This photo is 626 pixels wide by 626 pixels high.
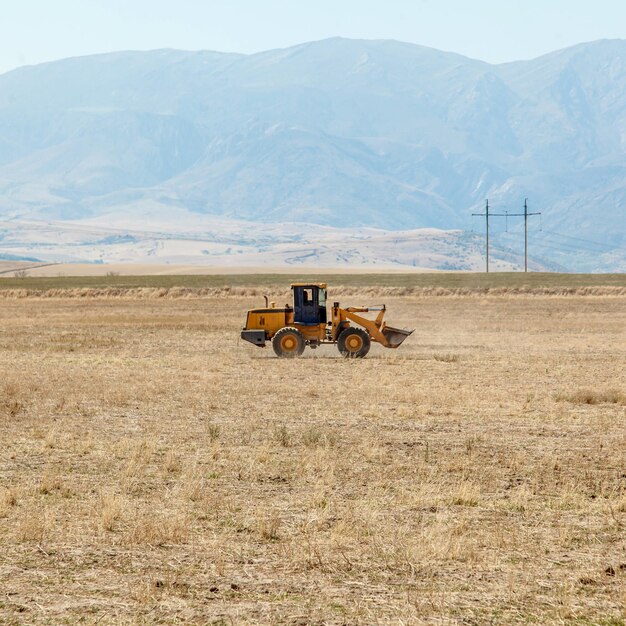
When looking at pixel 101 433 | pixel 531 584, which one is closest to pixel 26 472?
pixel 101 433

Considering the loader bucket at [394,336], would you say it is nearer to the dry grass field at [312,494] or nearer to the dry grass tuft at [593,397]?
the dry grass field at [312,494]

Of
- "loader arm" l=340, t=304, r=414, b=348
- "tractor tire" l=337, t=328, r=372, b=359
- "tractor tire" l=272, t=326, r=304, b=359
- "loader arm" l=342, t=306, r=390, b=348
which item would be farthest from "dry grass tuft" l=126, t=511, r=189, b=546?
"loader arm" l=342, t=306, r=390, b=348

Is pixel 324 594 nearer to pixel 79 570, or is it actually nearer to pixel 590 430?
pixel 79 570

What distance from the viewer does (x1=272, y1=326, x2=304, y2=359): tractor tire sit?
3288 cm

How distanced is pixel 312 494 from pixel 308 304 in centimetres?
1948

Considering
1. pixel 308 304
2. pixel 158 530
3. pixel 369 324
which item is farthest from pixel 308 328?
pixel 158 530

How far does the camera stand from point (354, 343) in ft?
108

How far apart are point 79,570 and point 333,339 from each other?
76.6 ft

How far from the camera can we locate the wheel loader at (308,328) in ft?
108

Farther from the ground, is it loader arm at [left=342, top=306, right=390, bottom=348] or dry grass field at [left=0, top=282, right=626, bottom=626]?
loader arm at [left=342, top=306, right=390, bottom=348]

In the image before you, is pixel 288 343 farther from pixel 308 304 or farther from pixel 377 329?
pixel 377 329

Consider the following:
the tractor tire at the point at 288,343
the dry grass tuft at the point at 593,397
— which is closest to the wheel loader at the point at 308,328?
the tractor tire at the point at 288,343

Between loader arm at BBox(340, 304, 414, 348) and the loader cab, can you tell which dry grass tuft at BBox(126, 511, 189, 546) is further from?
loader arm at BBox(340, 304, 414, 348)

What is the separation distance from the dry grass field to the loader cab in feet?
10.2
